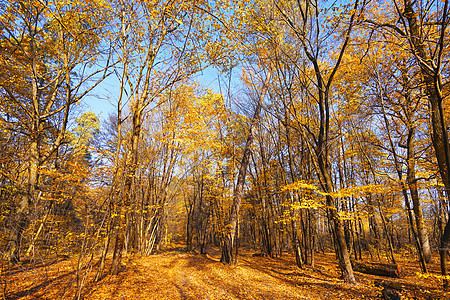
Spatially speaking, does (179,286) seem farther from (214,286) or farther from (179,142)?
(179,142)

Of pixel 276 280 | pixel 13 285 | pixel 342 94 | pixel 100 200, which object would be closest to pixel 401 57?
pixel 342 94

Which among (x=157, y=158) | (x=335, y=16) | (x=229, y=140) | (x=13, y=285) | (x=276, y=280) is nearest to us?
(x=13, y=285)

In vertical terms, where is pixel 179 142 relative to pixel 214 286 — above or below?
above

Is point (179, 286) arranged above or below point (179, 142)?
below

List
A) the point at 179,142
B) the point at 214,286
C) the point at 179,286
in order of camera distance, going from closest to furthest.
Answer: the point at 179,286 < the point at 214,286 < the point at 179,142

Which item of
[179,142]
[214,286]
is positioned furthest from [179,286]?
[179,142]

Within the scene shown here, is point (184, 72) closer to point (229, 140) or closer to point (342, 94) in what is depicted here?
point (229, 140)

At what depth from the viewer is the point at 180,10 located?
20.5ft

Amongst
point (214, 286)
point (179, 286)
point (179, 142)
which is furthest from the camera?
point (179, 142)

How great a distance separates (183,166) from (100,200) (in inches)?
394

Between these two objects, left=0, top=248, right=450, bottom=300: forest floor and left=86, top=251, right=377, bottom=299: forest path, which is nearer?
left=0, top=248, right=450, bottom=300: forest floor

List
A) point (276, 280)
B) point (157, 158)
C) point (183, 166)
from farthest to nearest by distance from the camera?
point (183, 166) → point (157, 158) → point (276, 280)

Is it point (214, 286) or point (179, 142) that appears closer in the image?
point (214, 286)

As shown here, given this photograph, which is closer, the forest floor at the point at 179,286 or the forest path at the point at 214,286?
the forest floor at the point at 179,286
